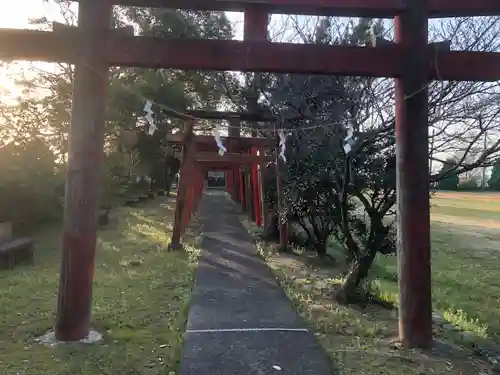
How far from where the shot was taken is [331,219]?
755 cm

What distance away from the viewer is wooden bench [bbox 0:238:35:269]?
718 centimetres

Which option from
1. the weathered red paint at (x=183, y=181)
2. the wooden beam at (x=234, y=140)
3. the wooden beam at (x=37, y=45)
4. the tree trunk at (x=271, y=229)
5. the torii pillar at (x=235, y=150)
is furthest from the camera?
the tree trunk at (x=271, y=229)

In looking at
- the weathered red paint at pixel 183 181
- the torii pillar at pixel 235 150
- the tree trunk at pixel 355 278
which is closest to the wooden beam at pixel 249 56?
the tree trunk at pixel 355 278

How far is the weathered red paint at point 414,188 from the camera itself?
13.4ft

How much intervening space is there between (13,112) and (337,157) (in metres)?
8.44

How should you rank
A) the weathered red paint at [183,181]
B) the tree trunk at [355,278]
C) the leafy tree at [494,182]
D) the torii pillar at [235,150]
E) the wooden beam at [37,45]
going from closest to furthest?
the wooden beam at [37,45] < the tree trunk at [355,278] < the weathered red paint at [183,181] < the torii pillar at [235,150] < the leafy tree at [494,182]

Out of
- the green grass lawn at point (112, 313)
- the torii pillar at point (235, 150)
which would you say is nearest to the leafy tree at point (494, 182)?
the torii pillar at point (235, 150)

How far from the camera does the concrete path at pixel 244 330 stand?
3564mm

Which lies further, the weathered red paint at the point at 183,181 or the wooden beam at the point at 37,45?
the weathered red paint at the point at 183,181

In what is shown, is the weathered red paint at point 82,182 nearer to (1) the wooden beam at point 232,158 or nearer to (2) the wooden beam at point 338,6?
(2) the wooden beam at point 338,6

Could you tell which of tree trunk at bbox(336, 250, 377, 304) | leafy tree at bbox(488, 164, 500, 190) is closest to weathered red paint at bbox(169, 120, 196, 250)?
tree trunk at bbox(336, 250, 377, 304)

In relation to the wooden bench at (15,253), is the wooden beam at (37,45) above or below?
above

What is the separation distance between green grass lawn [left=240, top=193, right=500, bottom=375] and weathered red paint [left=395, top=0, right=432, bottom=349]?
293 millimetres

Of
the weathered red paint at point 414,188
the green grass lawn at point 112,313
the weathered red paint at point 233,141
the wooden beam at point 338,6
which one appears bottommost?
the green grass lawn at point 112,313
